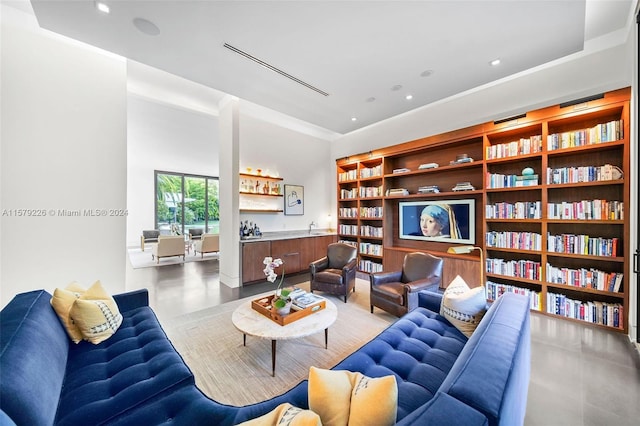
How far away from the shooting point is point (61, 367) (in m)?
1.42

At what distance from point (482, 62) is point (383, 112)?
169 cm

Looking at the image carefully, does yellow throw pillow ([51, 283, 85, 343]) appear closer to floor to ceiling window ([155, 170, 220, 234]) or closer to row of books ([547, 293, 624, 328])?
row of books ([547, 293, 624, 328])

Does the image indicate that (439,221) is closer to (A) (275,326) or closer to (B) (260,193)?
(A) (275,326)

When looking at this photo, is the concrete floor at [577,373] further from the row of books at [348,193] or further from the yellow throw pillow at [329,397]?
the row of books at [348,193]

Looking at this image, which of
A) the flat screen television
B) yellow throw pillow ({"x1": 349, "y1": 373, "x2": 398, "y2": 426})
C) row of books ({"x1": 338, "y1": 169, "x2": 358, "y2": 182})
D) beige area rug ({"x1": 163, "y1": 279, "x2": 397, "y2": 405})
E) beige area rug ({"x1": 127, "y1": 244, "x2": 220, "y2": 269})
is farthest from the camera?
beige area rug ({"x1": 127, "y1": 244, "x2": 220, "y2": 269})

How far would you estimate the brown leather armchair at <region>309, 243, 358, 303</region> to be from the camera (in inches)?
143

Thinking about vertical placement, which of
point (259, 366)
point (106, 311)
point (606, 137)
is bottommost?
point (259, 366)

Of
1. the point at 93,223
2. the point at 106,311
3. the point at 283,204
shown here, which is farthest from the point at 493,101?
the point at 93,223

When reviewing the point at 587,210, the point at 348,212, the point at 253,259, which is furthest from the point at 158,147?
the point at 587,210

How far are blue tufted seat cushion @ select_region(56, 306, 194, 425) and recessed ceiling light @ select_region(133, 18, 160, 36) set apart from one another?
2811mm

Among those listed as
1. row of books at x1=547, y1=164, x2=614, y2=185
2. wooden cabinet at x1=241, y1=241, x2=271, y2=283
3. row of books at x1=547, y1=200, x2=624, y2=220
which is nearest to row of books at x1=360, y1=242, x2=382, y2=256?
wooden cabinet at x1=241, y1=241, x2=271, y2=283

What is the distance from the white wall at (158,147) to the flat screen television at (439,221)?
15.7 ft

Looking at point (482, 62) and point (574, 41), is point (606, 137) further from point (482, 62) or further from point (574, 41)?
point (482, 62)

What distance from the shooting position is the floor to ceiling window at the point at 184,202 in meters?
9.61
